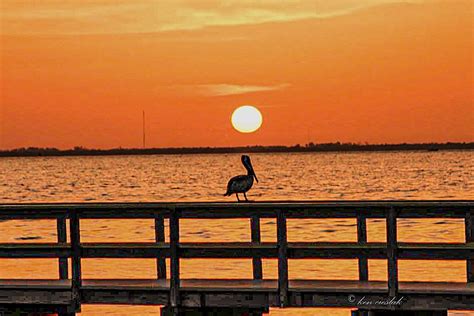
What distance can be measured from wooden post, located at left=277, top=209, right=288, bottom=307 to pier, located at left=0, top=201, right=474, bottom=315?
1 centimetres

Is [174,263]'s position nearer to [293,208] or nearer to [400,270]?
[293,208]

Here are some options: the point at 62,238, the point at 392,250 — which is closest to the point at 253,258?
the point at 392,250

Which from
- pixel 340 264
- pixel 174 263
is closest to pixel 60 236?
pixel 174 263

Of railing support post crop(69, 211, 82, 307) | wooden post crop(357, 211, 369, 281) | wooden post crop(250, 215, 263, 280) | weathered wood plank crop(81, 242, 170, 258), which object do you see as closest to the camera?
weathered wood plank crop(81, 242, 170, 258)

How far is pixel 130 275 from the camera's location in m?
33.9

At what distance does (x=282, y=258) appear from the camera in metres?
13.6

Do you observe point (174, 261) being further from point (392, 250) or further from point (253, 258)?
point (392, 250)

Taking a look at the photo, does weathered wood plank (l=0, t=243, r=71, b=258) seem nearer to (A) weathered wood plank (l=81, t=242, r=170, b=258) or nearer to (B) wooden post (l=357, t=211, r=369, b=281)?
(A) weathered wood plank (l=81, t=242, r=170, b=258)

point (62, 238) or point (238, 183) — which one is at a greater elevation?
point (238, 183)

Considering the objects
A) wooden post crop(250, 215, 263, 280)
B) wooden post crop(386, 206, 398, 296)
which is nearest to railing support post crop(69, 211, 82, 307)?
wooden post crop(250, 215, 263, 280)

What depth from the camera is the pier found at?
527 inches

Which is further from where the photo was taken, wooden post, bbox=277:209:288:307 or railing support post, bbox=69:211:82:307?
railing support post, bbox=69:211:82:307

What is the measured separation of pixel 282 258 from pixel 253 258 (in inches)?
19.7

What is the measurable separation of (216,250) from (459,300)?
292 centimetres
